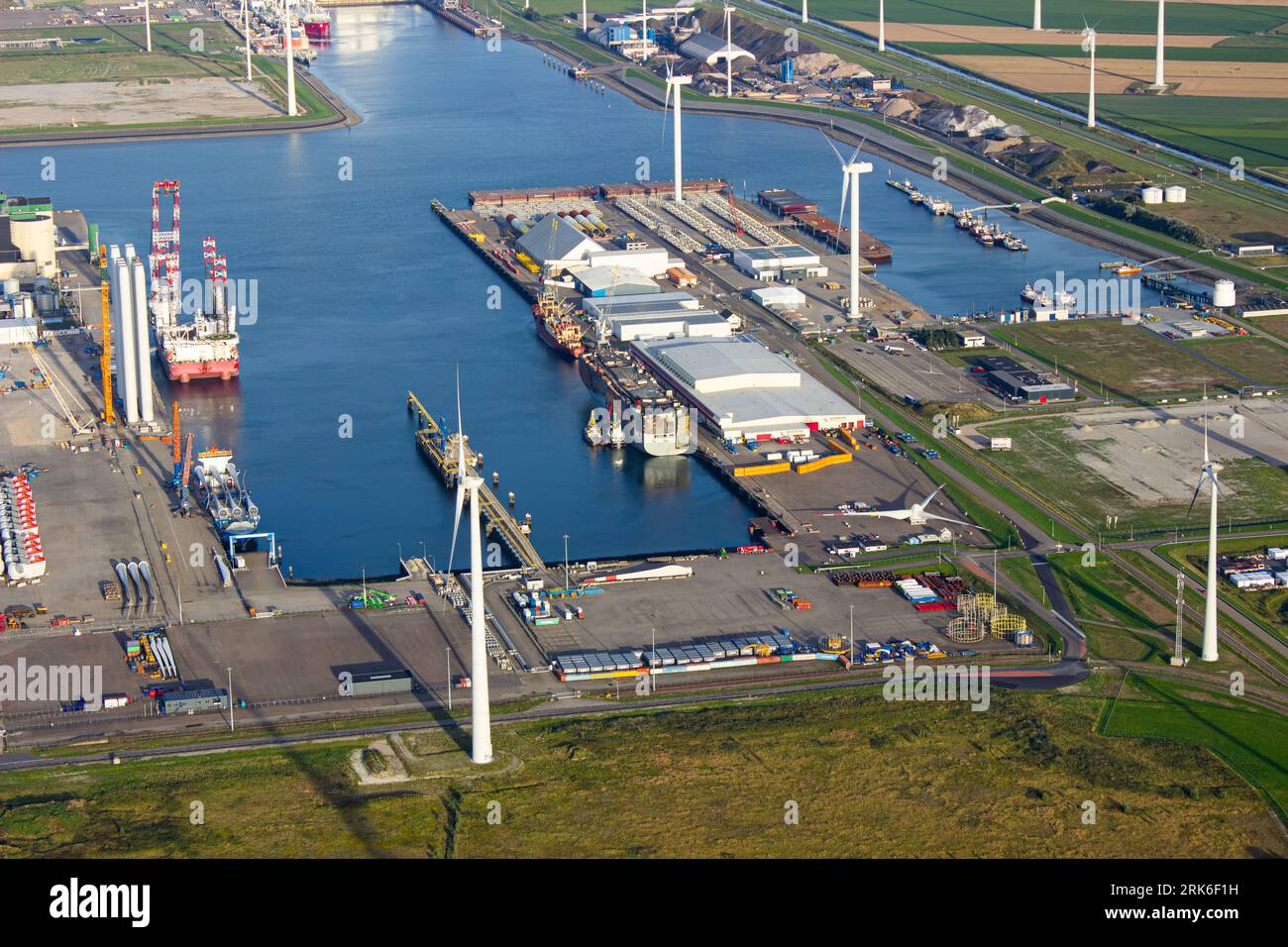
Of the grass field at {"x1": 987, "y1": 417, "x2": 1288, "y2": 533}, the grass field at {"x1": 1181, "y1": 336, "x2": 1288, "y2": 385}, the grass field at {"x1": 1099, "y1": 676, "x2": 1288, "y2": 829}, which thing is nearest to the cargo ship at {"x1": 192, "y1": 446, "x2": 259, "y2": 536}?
the grass field at {"x1": 987, "y1": 417, "x2": 1288, "y2": 533}

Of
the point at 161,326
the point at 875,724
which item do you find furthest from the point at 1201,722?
the point at 161,326

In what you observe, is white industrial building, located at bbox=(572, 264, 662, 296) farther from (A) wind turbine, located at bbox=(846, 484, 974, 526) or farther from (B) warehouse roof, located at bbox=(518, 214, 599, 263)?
(A) wind turbine, located at bbox=(846, 484, 974, 526)

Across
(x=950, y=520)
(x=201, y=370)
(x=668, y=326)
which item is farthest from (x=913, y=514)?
(x=201, y=370)

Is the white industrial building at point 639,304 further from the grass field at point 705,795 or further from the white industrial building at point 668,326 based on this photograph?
the grass field at point 705,795

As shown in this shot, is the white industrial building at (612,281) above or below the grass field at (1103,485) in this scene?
above

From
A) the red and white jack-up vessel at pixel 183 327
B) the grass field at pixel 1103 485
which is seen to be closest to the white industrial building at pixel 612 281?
the red and white jack-up vessel at pixel 183 327

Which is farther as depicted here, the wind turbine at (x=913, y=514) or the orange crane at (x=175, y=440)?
the orange crane at (x=175, y=440)
